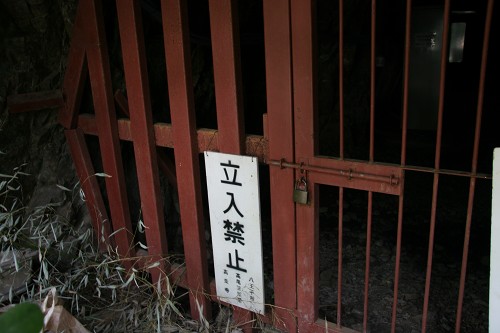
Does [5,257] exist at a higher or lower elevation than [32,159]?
lower

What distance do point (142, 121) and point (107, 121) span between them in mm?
308

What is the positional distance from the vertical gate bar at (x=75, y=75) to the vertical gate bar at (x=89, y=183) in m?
0.10

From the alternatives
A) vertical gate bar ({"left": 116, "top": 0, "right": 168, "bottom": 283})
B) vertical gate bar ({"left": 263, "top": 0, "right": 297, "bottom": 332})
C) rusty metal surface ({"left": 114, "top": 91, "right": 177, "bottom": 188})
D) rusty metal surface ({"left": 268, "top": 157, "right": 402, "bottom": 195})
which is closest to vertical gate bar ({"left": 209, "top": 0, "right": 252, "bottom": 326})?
vertical gate bar ({"left": 263, "top": 0, "right": 297, "bottom": 332})

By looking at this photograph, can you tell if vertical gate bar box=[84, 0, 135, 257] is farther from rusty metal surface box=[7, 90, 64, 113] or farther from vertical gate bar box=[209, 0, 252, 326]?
vertical gate bar box=[209, 0, 252, 326]

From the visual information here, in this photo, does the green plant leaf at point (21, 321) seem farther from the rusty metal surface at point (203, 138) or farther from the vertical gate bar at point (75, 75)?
the vertical gate bar at point (75, 75)

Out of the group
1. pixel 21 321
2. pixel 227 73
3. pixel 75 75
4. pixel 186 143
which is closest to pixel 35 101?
pixel 75 75

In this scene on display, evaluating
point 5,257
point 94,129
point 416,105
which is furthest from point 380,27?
point 5,257

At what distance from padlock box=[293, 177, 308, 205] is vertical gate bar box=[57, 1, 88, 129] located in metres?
1.59

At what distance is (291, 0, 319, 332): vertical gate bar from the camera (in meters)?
1.88

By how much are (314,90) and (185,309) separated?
72.7 inches

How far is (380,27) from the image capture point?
7.54 metres

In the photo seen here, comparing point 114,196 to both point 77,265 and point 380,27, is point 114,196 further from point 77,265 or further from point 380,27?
point 380,27

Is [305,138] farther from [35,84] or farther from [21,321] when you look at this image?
[35,84]

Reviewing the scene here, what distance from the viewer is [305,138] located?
6.63 feet
